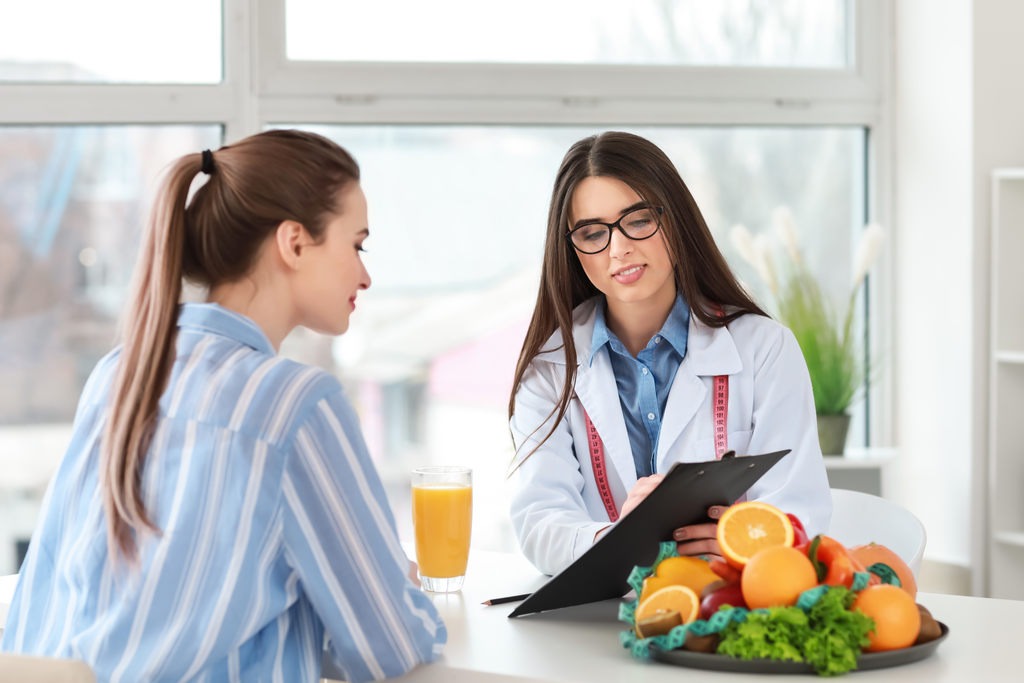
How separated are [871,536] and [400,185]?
1.94m

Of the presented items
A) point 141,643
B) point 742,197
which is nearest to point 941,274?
point 742,197

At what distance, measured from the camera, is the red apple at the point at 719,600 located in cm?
130

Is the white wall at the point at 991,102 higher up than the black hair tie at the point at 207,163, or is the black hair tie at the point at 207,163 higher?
the white wall at the point at 991,102

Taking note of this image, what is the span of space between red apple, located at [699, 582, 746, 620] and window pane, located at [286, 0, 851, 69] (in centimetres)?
253

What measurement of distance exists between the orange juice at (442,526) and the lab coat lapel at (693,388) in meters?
0.41

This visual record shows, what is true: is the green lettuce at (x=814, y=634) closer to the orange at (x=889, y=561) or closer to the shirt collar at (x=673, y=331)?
the orange at (x=889, y=561)

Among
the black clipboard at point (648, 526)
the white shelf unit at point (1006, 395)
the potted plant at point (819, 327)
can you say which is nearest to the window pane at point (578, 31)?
the potted plant at point (819, 327)

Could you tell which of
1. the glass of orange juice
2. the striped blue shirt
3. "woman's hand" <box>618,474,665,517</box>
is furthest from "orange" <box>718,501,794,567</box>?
the glass of orange juice

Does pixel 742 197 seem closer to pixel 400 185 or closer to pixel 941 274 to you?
pixel 941 274

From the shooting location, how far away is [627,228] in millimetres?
1986

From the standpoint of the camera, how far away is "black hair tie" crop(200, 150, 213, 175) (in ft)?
4.82

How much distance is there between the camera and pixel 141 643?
128 centimetres

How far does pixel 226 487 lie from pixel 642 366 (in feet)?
3.13

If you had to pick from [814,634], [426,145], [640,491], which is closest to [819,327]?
[426,145]
